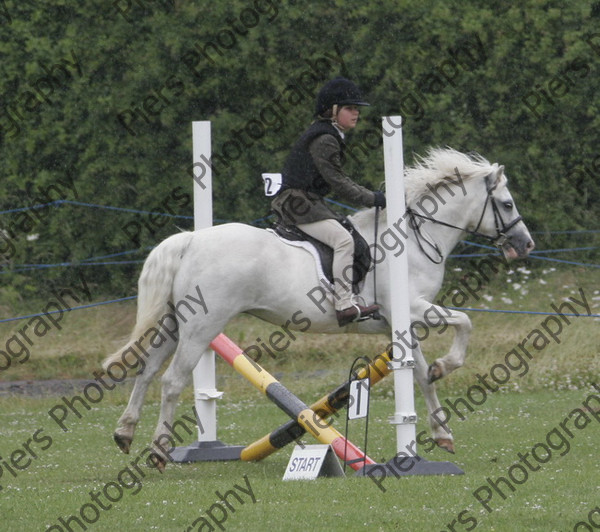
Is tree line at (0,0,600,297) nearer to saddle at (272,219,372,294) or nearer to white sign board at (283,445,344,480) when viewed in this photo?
saddle at (272,219,372,294)

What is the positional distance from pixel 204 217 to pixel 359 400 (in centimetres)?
268

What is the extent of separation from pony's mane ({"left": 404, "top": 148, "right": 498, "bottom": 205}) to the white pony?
28 cm

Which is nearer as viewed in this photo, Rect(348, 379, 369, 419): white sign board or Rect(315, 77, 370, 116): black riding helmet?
Rect(348, 379, 369, 419): white sign board

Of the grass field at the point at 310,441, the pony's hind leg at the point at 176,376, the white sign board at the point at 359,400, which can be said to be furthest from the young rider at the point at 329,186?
the grass field at the point at 310,441

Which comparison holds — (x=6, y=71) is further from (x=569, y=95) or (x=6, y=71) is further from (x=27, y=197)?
(x=569, y=95)

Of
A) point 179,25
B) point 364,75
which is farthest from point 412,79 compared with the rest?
point 179,25

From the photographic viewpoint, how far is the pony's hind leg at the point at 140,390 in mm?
8906

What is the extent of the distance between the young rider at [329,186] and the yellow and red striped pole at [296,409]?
2.46 feet

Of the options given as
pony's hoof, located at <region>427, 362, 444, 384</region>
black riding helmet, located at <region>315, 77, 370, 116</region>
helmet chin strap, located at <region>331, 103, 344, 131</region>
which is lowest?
pony's hoof, located at <region>427, 362, 444, 384</region>

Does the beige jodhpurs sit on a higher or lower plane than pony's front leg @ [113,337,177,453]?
higher

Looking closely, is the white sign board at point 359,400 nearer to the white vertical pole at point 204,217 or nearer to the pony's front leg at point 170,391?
the pony's front leg at point 170,391

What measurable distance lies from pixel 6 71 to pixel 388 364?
1132 cm

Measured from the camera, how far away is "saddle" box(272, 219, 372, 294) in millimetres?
9289

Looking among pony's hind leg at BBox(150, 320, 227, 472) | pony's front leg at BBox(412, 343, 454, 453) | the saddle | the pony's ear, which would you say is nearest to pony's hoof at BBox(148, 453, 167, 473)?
pony's hind leg at BBox(150, 320, 227, 472)
